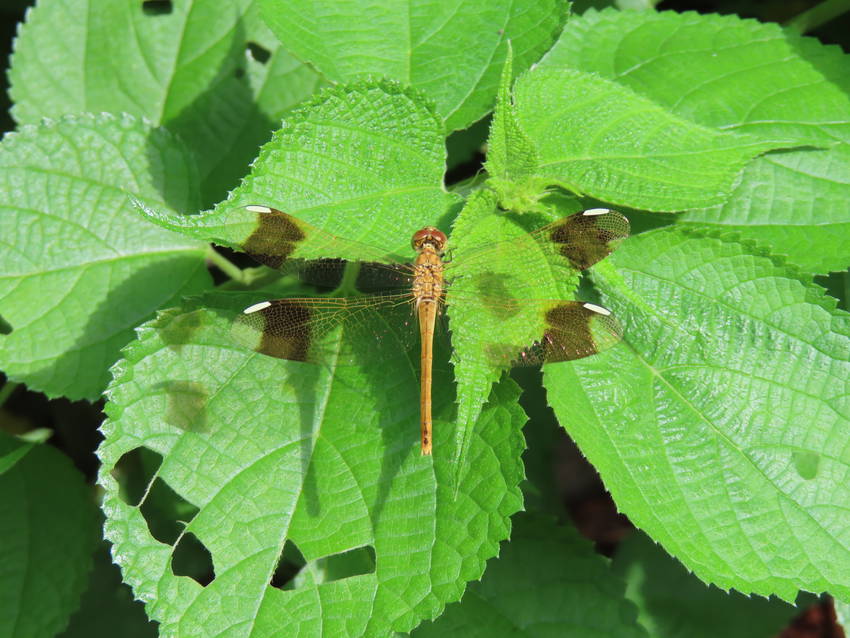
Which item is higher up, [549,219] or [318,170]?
[318,170]

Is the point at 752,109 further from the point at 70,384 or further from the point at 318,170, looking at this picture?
the point at 70,384

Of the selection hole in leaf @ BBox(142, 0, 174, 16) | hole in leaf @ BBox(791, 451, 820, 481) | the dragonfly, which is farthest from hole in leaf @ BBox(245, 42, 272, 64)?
hole in leaf @ BBox(791, 451, 820, 481)

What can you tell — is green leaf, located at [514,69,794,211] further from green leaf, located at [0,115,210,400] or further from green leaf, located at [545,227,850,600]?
green leaf, located at [0,115,210,400]

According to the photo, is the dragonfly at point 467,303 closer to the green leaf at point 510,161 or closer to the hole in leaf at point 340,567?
the green leaf at point 510,161

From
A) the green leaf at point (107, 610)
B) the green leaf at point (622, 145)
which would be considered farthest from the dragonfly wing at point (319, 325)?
the green leaf at point (107, 610)

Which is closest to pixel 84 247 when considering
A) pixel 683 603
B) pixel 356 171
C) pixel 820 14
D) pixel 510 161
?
pixel 356 171

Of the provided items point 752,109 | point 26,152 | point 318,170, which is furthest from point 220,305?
point 752,109
